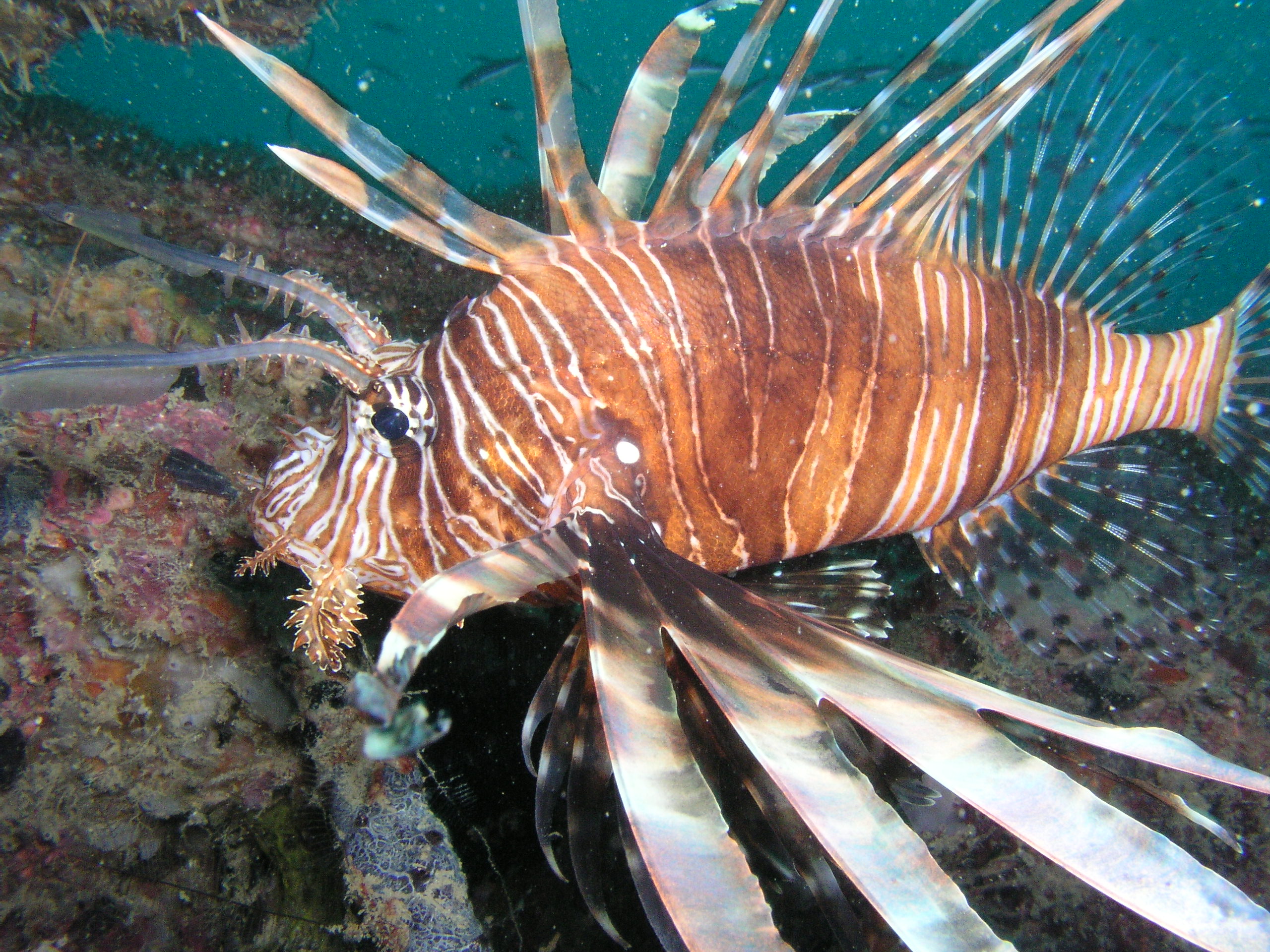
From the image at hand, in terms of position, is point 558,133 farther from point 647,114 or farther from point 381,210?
point 381,210

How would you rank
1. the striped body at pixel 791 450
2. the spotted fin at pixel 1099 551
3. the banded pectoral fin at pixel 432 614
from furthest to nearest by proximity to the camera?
1. the spotted fin at pixel 1099 551
2. the striped body at pixel 791 450
3. the banded pectoral fin at pixel 432 614

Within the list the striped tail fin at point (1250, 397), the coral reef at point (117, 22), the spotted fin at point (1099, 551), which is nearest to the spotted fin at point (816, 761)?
the spotted fin at point (1099, 551)

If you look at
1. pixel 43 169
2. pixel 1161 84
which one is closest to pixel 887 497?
pixel 1161 84

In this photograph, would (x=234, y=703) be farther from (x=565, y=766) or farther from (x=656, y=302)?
(x=656, y=302)

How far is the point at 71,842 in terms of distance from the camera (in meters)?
2.20

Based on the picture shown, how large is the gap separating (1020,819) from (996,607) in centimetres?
218

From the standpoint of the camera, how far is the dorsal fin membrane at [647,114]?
2.00m

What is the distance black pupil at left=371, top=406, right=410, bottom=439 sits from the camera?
195cm

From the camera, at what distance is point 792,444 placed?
225 cm

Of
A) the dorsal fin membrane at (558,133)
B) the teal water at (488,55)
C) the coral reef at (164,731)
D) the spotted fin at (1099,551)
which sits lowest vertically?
the coral reef at (164,731)

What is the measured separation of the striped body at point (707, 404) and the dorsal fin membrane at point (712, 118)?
15 cm

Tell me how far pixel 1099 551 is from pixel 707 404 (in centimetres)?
217

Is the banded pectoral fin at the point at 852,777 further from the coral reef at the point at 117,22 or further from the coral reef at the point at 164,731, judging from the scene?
the coral reef at the point at 117,22

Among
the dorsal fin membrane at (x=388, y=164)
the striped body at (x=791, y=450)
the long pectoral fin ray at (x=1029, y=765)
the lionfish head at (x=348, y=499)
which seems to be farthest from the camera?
the lionfish head at (x=348, y=499)
